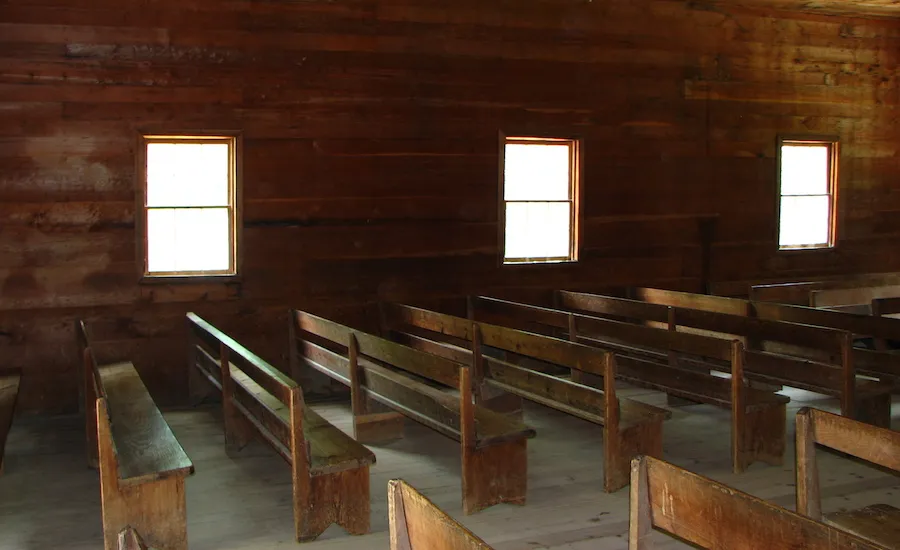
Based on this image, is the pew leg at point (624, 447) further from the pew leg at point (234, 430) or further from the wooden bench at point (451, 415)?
the pew leg at point (234, 430)

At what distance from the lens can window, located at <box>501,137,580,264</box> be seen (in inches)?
309

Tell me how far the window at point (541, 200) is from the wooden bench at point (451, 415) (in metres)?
2.54

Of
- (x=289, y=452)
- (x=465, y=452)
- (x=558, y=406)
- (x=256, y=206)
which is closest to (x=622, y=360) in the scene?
(x=558, y=406)

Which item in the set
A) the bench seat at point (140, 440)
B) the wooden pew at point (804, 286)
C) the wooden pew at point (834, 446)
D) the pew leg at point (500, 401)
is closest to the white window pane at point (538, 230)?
the wooden pew at point (804, 286)

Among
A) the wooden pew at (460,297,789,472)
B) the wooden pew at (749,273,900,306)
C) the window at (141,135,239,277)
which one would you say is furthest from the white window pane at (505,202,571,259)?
the window at (141,135,239,277)

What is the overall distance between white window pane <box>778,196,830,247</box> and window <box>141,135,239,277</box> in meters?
5.32

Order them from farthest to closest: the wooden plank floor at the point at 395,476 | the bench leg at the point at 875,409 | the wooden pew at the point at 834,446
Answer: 1. the bench leg at the point at 875,409
2. the wooden plank floor at the point at 395,476
3. the wooden pew at the point at 834,446

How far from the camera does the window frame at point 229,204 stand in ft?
21.9

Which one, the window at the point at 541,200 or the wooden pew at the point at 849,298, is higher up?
the window at the point at 541,200

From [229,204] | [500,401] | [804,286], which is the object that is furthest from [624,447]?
[804,286]

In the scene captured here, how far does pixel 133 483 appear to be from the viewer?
11.7ft

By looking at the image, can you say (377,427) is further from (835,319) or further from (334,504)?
(835,319)

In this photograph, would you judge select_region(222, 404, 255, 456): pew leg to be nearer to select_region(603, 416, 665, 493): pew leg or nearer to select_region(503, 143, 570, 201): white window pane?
select_region(603, 416, 665, 493): pew leg

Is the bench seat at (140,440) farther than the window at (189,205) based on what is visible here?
No
